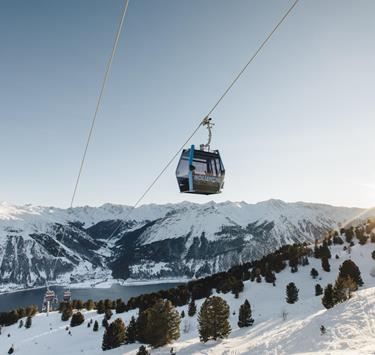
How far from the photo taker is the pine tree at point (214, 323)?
4619cm

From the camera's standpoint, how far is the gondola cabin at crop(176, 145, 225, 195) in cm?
2097

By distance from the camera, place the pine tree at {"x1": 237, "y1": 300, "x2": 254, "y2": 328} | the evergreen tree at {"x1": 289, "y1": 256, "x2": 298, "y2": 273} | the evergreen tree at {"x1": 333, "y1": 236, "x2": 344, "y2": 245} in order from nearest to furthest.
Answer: the pine tree at {"x1": 237, "y1": 300, "x2": 254, "y2": 328}, the evergreen tree at {"x1": 289, "y1": 256, "x2": 298, "y2": 273}, the evergreen tree at {"x1": 333, "y1": 236, "x2": 344, "y2": 245}

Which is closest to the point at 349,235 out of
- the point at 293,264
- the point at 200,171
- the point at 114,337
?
the point at 293,264

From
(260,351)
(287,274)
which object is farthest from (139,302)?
(260,351)

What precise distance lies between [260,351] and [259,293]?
159 ft

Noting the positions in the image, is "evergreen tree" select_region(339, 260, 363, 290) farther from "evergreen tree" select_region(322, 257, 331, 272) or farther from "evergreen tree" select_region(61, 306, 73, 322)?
"evergreen tree" select_region(61, 306, 73, 322)

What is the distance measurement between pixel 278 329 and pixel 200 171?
31.2 meters

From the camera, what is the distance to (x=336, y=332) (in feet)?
105

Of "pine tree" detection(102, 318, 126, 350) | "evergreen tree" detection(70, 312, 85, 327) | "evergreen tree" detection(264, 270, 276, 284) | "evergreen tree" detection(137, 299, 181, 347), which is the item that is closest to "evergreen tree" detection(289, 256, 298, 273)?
"evergreen tree" detection(264, 270, 276, 284)

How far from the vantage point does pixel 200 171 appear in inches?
837

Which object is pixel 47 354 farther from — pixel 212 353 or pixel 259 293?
pixel 259 293

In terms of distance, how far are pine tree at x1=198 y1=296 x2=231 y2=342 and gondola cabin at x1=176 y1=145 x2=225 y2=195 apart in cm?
3083

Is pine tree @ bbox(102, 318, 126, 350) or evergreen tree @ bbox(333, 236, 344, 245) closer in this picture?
pine tree @ bbox(102, 318, 126, 350)

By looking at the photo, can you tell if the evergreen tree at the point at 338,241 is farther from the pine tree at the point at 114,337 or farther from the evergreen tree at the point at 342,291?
the pine tree at the point at 114,337
